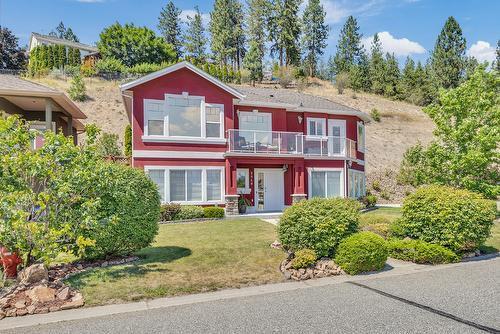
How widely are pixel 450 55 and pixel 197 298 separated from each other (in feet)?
212

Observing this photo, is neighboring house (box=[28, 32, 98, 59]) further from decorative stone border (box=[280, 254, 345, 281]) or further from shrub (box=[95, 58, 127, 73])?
decorative stone border (box=[280, 254, 345, 281])

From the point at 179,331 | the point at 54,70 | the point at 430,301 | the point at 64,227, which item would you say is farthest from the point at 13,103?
the point at 54,70

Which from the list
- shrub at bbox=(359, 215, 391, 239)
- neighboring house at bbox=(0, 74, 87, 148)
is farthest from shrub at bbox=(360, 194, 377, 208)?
neighboring house at bbox=(0, 74, 87, 148)

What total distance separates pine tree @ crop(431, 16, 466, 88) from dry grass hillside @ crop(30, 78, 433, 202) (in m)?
6.62

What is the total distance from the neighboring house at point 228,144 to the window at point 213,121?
0.06 metres

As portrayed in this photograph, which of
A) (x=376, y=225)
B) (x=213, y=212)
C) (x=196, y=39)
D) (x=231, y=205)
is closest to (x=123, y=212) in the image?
(x=376, y=225)

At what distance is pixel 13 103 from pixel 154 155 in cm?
745

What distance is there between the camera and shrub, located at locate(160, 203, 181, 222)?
17141 millimetres

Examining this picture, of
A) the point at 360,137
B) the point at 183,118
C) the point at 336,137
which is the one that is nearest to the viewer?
Answer: the point at 183,118

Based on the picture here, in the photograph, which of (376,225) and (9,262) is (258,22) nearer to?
(376,225)

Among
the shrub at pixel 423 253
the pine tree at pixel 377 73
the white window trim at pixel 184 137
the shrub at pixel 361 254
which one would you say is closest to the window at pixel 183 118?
the white window trim at pixel 184 137

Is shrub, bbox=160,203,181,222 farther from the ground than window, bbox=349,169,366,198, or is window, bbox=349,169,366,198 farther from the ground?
window, bbox=349,169,366,198

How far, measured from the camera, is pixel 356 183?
85.6 feet

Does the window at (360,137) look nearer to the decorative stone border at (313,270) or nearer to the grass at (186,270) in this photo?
the grass at (186,270)
